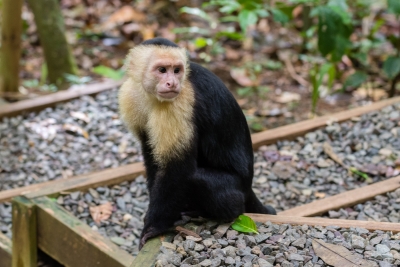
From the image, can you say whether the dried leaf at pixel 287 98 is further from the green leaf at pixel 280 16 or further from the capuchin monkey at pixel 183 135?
the capuchin monkey at pixel 183 135

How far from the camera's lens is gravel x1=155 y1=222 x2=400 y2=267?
2734 millimetres

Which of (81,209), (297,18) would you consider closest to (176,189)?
(81,209)

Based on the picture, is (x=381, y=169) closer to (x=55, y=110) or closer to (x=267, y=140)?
(x=267, y=140)

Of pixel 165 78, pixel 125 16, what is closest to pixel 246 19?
pixel 165 78

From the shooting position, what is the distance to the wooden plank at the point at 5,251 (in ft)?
13.2

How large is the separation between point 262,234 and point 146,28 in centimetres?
599

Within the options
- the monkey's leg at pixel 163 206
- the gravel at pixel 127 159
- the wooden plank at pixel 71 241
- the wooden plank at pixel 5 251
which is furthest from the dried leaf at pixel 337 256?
the wooden plank at pixel 5 251

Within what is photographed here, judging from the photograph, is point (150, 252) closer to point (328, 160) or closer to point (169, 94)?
A: point (169, 94)

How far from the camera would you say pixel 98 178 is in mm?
4305

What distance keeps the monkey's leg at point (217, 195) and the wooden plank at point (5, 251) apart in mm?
1713

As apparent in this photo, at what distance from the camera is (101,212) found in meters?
4.17

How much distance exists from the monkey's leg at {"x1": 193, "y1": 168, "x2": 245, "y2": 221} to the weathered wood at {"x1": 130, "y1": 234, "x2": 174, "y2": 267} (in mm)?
266

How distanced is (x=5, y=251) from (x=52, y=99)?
2.14 m

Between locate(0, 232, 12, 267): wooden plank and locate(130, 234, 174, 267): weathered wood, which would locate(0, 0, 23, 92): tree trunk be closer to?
locate(0, 232, 12, 267): wooden plank
